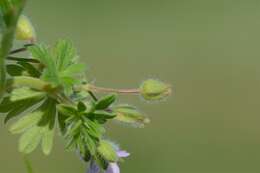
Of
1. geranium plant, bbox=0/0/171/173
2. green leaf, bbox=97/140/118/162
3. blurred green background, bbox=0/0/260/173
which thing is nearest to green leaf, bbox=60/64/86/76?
geranium plant, bbox=0/0/171/173

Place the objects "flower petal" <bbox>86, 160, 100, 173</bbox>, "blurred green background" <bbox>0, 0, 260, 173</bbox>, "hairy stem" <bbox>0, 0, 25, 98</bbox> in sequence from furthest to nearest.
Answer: "blurred green background" <bbox>0, 0, 260, 173</bbox> → "flower petal" <bbox>86, 160, 100, 173</bbox> → "hairy stem" <bbox>0, 0, 25, 98</bbox>

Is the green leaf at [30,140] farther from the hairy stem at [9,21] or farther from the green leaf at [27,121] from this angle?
the hairy stem at [9,21]

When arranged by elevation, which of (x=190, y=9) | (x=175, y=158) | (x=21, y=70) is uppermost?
(x=190, y=9)

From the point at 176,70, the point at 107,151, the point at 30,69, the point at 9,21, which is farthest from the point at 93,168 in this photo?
the point at 176,70

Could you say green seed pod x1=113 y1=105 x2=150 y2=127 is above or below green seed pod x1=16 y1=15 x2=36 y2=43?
below

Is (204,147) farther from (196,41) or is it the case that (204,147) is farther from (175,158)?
(196,41)

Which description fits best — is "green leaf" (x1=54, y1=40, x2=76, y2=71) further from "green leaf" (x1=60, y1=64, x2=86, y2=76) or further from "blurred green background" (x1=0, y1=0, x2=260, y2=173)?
"blurred green background" (x1=0, y1=0, x2=260, y2=173)

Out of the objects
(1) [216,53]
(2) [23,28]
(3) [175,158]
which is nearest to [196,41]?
(1) [216,53]
